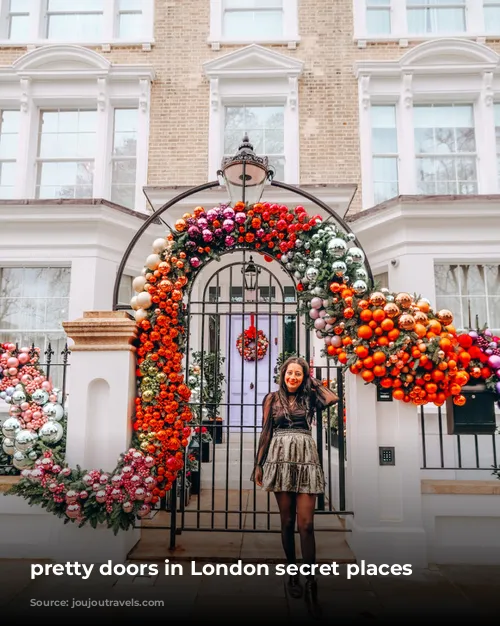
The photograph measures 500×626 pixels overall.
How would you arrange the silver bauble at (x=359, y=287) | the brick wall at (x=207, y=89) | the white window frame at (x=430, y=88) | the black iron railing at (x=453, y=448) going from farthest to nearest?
the brick wall at (x=207, y=89), the white window frame at (x=430, y=88), the black iron railing at (x=453, y=448), the silver bauble at (x=359, y=287)

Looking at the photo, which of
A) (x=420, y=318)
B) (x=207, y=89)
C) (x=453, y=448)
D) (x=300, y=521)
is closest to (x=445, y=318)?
(x=420, y=318)

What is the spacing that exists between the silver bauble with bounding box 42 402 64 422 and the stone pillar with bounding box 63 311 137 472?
0.81 ft

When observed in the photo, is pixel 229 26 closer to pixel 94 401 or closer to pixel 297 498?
pixel 94 401

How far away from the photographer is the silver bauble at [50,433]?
4.26 metres

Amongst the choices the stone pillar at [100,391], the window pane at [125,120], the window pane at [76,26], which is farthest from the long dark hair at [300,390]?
the window pane at [76,26]

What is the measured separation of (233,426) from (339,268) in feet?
6.02

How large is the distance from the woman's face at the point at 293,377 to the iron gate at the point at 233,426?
0.29 metres

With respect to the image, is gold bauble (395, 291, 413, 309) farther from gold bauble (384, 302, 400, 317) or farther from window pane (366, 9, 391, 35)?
window pane (366, 9, 391, 35)

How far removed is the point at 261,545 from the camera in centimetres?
441

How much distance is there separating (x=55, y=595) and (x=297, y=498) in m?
2.02

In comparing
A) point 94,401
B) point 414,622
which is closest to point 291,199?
point 94,401

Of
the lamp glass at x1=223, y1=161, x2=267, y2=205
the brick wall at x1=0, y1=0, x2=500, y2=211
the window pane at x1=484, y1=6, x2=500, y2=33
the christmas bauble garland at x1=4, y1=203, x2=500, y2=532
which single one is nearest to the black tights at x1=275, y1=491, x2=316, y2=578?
the christmas bauble garland at x1=4, y1=203, x2=500, y2=532

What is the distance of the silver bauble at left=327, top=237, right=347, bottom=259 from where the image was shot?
14.0 feet

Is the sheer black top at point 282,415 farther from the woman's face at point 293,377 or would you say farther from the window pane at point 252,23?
the window pane at point 252,23
